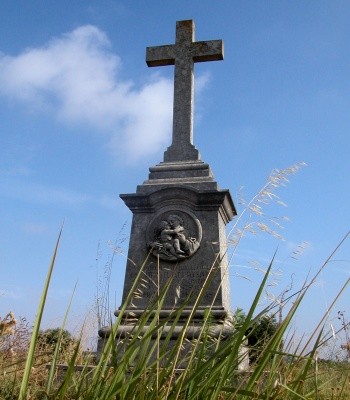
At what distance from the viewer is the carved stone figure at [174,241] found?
5.45 meters

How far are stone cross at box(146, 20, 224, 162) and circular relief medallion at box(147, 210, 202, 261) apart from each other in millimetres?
880

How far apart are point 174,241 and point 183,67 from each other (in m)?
2.47

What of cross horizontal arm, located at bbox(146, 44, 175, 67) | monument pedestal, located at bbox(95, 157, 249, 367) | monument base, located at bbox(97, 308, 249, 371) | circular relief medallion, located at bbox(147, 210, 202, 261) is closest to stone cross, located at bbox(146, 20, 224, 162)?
cross horizontal arm, located at bbox(146, 44, 175, 67)

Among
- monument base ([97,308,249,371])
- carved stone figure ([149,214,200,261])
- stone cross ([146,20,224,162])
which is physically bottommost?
monument base ([97,308,249,371])

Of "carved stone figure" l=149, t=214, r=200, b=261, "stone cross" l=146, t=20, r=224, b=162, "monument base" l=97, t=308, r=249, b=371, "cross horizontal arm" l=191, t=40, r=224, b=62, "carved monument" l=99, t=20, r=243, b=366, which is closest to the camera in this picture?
"monument base" l=97, t=308, r=249, b=371

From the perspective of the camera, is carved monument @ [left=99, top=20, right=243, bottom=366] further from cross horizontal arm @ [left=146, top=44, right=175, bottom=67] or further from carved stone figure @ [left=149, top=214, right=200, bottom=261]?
cross horizontal arm @ [left=146, top=44, right=175, bottom=67]

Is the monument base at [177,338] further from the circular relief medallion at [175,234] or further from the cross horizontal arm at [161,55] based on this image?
the cross horizontal arm at [161,55]

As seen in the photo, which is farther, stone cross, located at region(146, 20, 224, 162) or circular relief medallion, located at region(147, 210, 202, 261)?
stone cross, located at region(146, 20, 224, 162)

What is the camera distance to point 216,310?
513 cm

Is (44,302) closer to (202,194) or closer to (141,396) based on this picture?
(141,396)

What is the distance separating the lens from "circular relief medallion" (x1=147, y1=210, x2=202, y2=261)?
546 cm

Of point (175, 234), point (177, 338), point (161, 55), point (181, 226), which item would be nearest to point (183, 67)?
point (161, 55)

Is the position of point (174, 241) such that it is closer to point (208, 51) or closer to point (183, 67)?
point (183, 67)

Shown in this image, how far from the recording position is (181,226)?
18.3 feet
